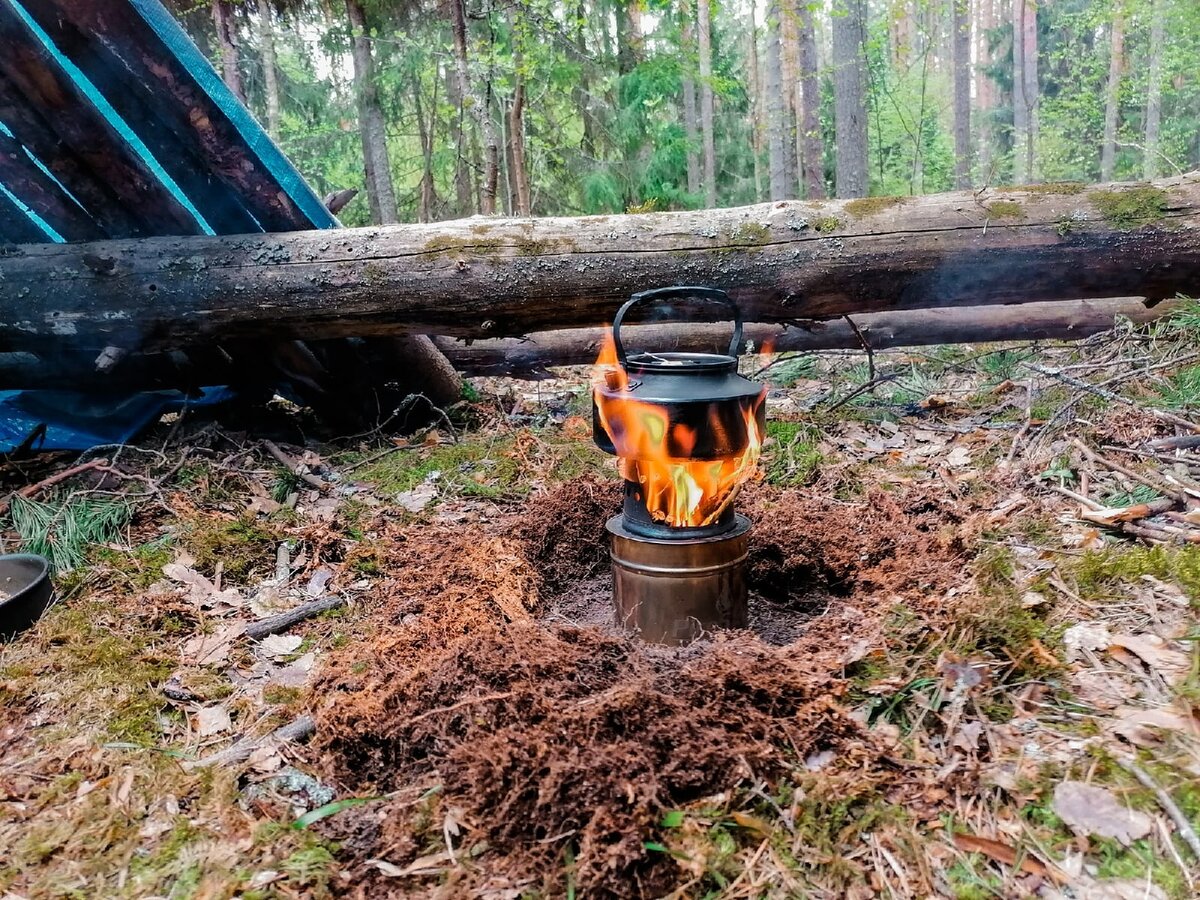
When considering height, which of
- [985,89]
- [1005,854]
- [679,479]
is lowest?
[1005,854]

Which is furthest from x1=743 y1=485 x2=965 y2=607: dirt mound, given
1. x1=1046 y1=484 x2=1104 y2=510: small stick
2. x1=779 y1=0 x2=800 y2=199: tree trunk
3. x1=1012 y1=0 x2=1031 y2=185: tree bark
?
x1=1012 y1=0 x2=1031 y2=185: tree bark

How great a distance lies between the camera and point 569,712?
6.72ft

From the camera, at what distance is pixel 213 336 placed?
446cm

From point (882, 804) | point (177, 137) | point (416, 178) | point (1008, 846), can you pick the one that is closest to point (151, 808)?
point (882, 804)

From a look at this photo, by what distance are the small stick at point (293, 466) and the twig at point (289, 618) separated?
1.42 meters

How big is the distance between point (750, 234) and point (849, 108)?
935cm

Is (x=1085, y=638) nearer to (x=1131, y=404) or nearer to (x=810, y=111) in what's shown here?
(x=1131, y=404)

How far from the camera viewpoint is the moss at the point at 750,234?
164 inches

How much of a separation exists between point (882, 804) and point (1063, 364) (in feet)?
15.5

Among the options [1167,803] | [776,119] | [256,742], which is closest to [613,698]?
[256,742]

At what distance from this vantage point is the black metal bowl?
288 cm

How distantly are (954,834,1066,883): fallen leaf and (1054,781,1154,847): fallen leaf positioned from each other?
0.13 metres

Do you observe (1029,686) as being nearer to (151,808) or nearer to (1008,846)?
(1008,846)

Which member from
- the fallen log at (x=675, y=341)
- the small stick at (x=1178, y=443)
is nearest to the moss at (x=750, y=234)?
the fallen log at (x=675, y=341)
